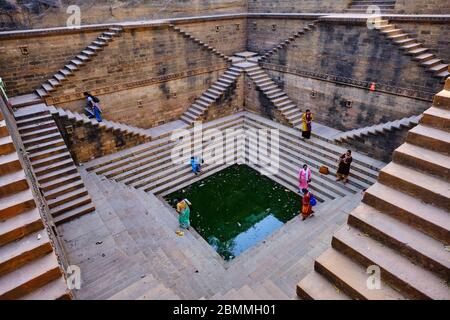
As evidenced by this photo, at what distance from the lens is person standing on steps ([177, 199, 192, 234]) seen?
9.69 m

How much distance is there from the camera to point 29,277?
5066mm

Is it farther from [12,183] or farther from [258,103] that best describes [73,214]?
[258,103]

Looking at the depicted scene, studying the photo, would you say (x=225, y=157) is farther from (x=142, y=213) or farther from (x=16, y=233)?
(x=16, y=233)

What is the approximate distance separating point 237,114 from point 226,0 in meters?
8.11

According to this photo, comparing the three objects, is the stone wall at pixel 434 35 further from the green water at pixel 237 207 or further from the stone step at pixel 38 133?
the stone step at pixel 38 133

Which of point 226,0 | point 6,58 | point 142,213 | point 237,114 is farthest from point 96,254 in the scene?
point 226,0

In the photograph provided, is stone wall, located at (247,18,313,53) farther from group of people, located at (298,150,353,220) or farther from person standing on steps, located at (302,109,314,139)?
group of people, located at (298,150,353,220)

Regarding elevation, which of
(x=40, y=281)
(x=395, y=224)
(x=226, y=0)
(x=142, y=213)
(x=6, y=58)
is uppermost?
(x=226, y=0)

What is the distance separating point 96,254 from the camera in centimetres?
809

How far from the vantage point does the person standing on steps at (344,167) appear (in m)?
11.5

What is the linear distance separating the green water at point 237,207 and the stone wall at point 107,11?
1052cm

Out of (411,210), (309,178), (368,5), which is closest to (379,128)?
(309,178)

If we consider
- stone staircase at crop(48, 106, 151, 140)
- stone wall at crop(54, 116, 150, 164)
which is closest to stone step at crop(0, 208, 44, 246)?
stone wall at crop(54, 116, 150, 164)

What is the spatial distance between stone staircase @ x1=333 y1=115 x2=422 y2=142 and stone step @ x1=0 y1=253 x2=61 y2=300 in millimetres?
12132
